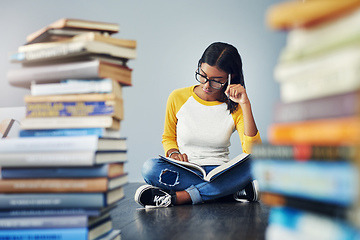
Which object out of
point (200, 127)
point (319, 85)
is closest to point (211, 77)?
point (200, 127)

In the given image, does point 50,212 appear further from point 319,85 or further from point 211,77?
point 211,77

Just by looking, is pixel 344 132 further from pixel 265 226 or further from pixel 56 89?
pixel 265 226

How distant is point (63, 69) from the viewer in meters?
1.07

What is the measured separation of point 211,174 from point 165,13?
251cm

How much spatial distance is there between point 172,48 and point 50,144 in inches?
126

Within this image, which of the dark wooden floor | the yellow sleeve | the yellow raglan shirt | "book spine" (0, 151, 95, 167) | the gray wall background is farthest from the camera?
the gray wall background

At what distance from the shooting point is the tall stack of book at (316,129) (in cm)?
62

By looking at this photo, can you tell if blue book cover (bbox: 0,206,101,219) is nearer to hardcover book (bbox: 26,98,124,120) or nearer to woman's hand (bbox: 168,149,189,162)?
hardcover book (bbox: 26,98,124,120)

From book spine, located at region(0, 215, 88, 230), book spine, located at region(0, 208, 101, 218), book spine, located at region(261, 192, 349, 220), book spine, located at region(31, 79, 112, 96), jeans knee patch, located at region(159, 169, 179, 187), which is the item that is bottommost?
jeans knee patch, located at region(159, 169, 179, 187)

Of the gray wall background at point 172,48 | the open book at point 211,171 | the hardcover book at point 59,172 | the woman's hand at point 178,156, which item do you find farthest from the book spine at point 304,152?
the gray wall background at point 172,48

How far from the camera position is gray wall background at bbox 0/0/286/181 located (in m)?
3.99

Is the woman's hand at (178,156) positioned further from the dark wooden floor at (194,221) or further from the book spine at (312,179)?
the book spine at (312,179)

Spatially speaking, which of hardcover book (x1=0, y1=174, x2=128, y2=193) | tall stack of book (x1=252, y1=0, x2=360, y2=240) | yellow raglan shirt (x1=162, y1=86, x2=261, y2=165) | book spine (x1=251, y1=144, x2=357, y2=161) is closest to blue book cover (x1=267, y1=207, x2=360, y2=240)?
tall stack of book (x1=252, y1=0, x2=360, y2=240)

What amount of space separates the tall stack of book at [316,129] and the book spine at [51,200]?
17.8 inches
